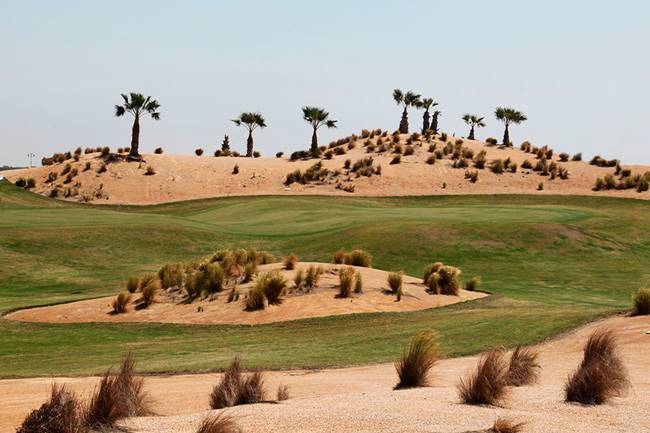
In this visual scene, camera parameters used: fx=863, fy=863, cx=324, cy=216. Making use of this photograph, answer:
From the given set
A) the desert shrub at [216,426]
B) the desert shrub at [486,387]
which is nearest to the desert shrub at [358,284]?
the desert shrub at [486,387]

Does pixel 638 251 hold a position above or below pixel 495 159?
below

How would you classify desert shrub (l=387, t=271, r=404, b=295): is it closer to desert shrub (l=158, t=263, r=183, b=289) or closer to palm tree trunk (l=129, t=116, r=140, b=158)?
desert shrub (l=158, t=263, r=183, b=289)

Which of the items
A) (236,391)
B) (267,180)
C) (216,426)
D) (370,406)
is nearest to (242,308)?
(236,391)

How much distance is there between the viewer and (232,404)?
36.3 ft

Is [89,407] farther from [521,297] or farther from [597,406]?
[521,297]

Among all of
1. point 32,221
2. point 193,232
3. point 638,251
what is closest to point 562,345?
point 638,251

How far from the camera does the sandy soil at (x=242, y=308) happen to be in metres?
24.1

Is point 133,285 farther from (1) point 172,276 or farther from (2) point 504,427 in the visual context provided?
(2) point 504,427

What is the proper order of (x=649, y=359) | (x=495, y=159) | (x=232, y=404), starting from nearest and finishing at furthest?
(x=232, y=404)
(x=649, y=359)
(x=495, y=159)

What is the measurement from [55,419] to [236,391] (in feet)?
11.2

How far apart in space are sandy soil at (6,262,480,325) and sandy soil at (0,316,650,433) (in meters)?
8.52

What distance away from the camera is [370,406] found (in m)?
10.6

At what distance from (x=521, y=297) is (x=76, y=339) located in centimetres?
1515

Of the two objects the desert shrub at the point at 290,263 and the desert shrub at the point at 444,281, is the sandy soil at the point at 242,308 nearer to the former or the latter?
the desert shrub at the point at 444,281
